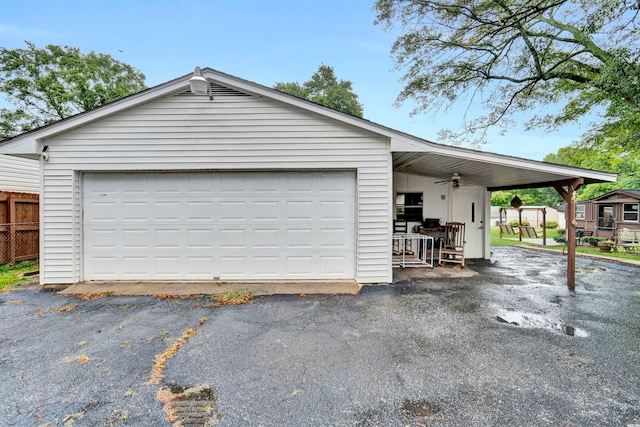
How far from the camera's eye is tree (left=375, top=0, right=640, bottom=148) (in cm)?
768

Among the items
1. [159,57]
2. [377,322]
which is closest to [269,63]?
[159,57]

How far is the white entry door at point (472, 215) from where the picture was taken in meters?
8.26

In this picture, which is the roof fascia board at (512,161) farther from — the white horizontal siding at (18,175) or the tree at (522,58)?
the white horizontal siding at (18,175)

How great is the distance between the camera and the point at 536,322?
3711mm

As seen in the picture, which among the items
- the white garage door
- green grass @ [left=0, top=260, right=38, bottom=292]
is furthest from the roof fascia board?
green grass @ [left=0, top=260, right=38, bottom=292]

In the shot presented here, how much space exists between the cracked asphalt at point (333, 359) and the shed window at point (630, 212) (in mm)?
12941

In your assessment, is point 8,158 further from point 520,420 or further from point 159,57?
point 520,420

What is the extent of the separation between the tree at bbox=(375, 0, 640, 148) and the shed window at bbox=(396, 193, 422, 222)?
5557 millimetres

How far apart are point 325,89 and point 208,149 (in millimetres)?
22376

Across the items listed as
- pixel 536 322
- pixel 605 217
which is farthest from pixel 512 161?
pixel 605 217

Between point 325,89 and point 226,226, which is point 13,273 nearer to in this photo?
point 226,226

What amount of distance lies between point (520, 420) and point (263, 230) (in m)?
4.56

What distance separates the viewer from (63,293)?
16.0 feet

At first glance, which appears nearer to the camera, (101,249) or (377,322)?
(377,322)
